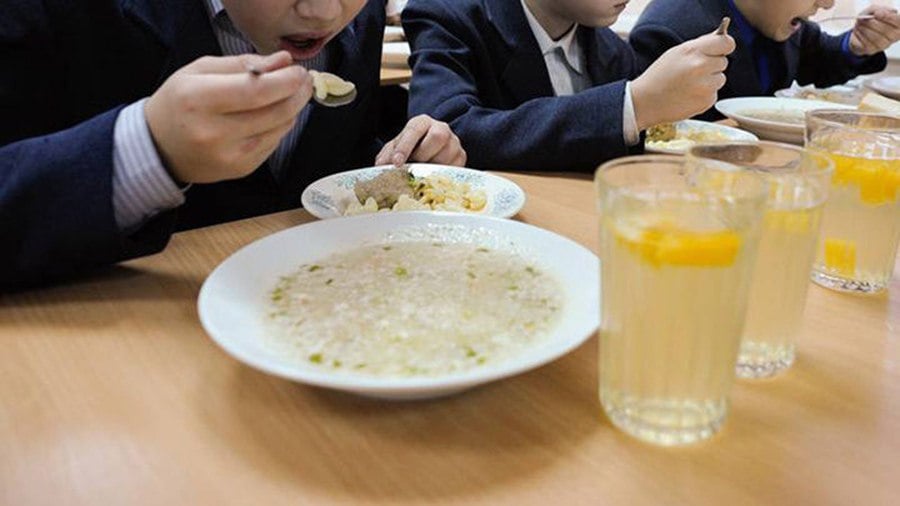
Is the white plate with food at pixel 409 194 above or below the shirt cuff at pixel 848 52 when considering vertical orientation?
above

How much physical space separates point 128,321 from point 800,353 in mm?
721

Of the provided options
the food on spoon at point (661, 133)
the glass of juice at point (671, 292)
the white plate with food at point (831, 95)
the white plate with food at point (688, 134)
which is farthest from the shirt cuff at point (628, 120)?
the white plate with food at point (831, 95)

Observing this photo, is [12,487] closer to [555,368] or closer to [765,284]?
[555,368]

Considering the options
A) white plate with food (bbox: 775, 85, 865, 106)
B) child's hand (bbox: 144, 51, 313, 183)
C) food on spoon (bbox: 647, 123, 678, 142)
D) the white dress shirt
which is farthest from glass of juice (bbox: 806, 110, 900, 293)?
white plate with food (bbox: 775, 85, 865, 106)

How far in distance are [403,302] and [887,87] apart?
8.23ft

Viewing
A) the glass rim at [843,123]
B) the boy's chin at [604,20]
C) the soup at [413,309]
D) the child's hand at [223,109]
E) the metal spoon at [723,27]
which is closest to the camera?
the soup at [413,309]

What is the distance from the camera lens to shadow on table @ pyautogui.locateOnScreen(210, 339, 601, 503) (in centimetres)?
55

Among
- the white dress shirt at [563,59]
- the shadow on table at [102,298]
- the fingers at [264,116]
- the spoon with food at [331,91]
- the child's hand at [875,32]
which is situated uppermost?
the fingers at [264,116]

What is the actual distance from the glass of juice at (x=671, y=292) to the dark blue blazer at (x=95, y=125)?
571mm

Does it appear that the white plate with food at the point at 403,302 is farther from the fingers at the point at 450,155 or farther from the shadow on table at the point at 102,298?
the fingers at the point at 450,155

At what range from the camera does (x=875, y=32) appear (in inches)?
115

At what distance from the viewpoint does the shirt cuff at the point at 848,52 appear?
2.99 m

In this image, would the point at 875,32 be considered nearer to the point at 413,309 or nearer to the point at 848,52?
the point at 848,52

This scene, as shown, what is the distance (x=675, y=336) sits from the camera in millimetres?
566
